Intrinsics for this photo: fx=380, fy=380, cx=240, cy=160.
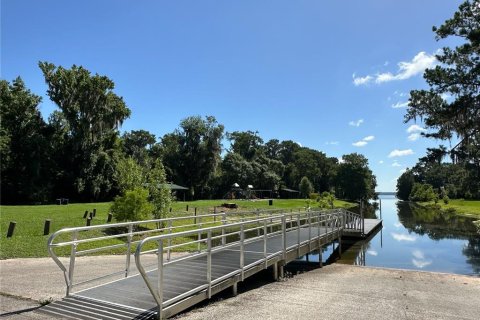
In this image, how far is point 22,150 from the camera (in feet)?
136

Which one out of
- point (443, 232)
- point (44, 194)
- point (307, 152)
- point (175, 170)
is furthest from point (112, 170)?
point (307, 152)

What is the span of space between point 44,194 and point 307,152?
6841 centimetres

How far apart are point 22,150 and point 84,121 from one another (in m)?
7.16

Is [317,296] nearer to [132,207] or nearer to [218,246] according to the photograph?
[218,246]

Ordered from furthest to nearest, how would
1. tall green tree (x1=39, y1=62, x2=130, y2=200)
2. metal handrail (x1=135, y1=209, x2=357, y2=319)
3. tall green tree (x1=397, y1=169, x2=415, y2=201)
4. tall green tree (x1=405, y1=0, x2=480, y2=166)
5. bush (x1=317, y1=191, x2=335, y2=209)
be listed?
tall green tree (x1=397, y1=169, x2=415, y2=201)
tall green tree (x1=39, y1=62, x2=130, y2=200)
bush (x1=317, y1=191, x2=335, y2=209)
tall green tree (x1=405, y1=0, x2=480, y2=166)
metal handrail (x1=135, y1=209, x2=357, y2=319)

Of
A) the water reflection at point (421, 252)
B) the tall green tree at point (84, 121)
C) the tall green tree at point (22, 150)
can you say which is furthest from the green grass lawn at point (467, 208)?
the tall green tree at point (22, 150)

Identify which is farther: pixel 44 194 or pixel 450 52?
pixel 44 194

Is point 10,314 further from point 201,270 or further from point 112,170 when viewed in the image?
point 112,170

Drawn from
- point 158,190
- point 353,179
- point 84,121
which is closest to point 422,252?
point 158,190

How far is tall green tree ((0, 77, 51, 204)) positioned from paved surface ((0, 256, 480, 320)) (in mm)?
33252

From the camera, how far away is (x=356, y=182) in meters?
89.9

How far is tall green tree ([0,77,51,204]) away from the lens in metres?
40.1

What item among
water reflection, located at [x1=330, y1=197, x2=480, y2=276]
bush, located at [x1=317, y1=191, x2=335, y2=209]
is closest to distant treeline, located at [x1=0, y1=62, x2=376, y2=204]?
bush, located at [x1=317, y1=191, x2=335, y2=209]

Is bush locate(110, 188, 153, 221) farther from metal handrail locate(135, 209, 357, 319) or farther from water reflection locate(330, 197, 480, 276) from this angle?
water reflection locate(330, 197, 480, 276)
